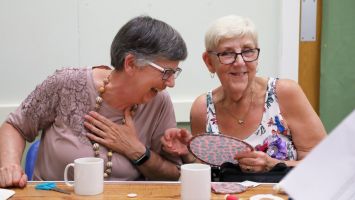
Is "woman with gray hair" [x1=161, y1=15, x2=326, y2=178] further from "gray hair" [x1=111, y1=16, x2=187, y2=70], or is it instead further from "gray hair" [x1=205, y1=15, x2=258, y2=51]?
"gray hair" [x1=111, y1=16, x2=187, y2=70]

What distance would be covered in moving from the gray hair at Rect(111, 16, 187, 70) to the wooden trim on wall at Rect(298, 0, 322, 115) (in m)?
1.29

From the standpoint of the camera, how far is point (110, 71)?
1691 millimetres

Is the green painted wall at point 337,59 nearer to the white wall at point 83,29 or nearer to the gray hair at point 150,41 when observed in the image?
the white wall at point 83,29

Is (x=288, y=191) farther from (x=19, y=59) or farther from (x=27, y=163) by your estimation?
(x=19, y=59)

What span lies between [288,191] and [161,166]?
3.15 ft

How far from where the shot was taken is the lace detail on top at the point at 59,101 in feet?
5.30

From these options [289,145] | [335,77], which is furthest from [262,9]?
[289,145]

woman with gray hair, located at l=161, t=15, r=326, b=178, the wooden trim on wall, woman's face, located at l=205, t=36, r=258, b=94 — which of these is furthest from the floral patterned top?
the wooden trim on wall

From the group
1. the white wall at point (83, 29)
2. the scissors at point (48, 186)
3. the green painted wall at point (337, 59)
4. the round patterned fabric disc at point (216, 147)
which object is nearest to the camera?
the scissors at point (48, 186)

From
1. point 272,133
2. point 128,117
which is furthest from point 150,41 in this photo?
point 272,133

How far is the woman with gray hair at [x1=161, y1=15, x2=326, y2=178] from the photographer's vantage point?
5.60 ft

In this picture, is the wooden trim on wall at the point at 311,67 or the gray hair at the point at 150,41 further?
the wooden trim on wall at the point at 311,67

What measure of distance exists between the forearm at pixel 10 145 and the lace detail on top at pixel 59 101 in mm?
71

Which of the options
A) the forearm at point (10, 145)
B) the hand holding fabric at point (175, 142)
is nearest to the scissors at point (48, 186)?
the forearm at point (10, 145)
